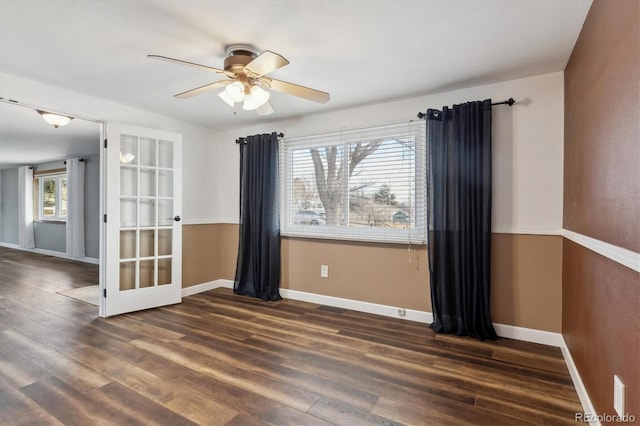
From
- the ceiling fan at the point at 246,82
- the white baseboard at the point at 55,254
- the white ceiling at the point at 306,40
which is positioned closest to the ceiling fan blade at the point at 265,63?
the ceiling fan at the point at 246,82

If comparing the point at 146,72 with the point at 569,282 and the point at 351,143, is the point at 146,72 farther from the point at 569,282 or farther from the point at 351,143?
the point at 569,282

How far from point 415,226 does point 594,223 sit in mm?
1617

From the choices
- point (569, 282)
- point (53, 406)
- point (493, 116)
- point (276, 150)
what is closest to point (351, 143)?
point (276, 150)

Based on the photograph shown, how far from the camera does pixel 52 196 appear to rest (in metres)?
7.90

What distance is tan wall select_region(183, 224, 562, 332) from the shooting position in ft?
8.70

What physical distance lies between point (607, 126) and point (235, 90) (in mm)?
2092

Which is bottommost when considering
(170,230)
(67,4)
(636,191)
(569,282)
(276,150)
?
(569,282)

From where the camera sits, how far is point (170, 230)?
12.4 ft

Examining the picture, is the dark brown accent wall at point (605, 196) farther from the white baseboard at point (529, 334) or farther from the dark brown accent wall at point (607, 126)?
the white baseboard at point (529, 334)

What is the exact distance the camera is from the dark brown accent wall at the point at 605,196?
116 centimetres

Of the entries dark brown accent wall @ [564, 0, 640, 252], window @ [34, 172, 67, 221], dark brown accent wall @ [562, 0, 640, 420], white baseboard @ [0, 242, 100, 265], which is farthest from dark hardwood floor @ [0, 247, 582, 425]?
window @ [34, 172, 67, 221]

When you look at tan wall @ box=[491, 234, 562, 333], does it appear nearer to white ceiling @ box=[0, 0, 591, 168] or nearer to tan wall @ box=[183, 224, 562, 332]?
tan wall @ box=[183, 224, 562, 332]

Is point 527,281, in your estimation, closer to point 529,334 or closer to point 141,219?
point 529,334

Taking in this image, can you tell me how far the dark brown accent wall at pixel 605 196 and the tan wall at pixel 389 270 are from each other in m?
0.41
